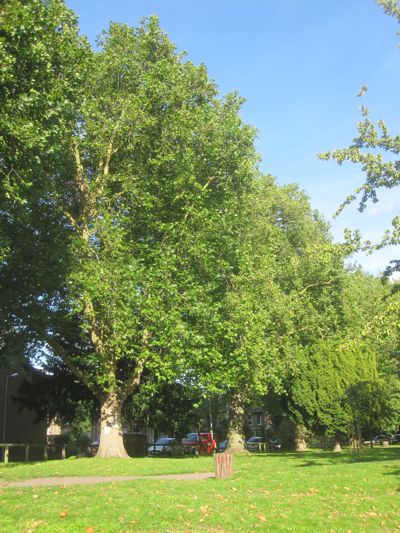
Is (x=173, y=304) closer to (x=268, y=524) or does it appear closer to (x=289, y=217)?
(x=268, y=524)

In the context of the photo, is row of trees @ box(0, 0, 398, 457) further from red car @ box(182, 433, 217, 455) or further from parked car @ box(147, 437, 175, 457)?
parked car @ box(147, 437, 175, 457)

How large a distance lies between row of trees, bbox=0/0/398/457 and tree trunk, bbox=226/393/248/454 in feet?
5.42

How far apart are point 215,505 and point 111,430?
47.8 ft

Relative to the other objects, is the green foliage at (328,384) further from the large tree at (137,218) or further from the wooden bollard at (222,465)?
the wooden bollard at (222,465)

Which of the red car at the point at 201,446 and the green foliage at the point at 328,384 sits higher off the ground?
the green foliage at the point at 328,384

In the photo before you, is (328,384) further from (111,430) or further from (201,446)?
(201,446)

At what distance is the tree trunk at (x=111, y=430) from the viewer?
22.7 metres

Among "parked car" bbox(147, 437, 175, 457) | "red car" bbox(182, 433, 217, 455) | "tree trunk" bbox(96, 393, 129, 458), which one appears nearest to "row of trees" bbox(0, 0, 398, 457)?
"tree trunk" bbox(96, 393, 129, 458)

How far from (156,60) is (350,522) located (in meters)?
23.1

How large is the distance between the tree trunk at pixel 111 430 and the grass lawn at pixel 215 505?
1028cm

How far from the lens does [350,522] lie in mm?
8633

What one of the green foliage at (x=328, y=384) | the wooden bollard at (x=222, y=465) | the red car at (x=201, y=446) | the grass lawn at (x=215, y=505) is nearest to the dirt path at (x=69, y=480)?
the wooden bollard at (x=222, y=465)

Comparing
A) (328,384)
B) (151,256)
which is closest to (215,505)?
(151,256)

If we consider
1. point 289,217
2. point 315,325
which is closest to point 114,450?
point 315,325
